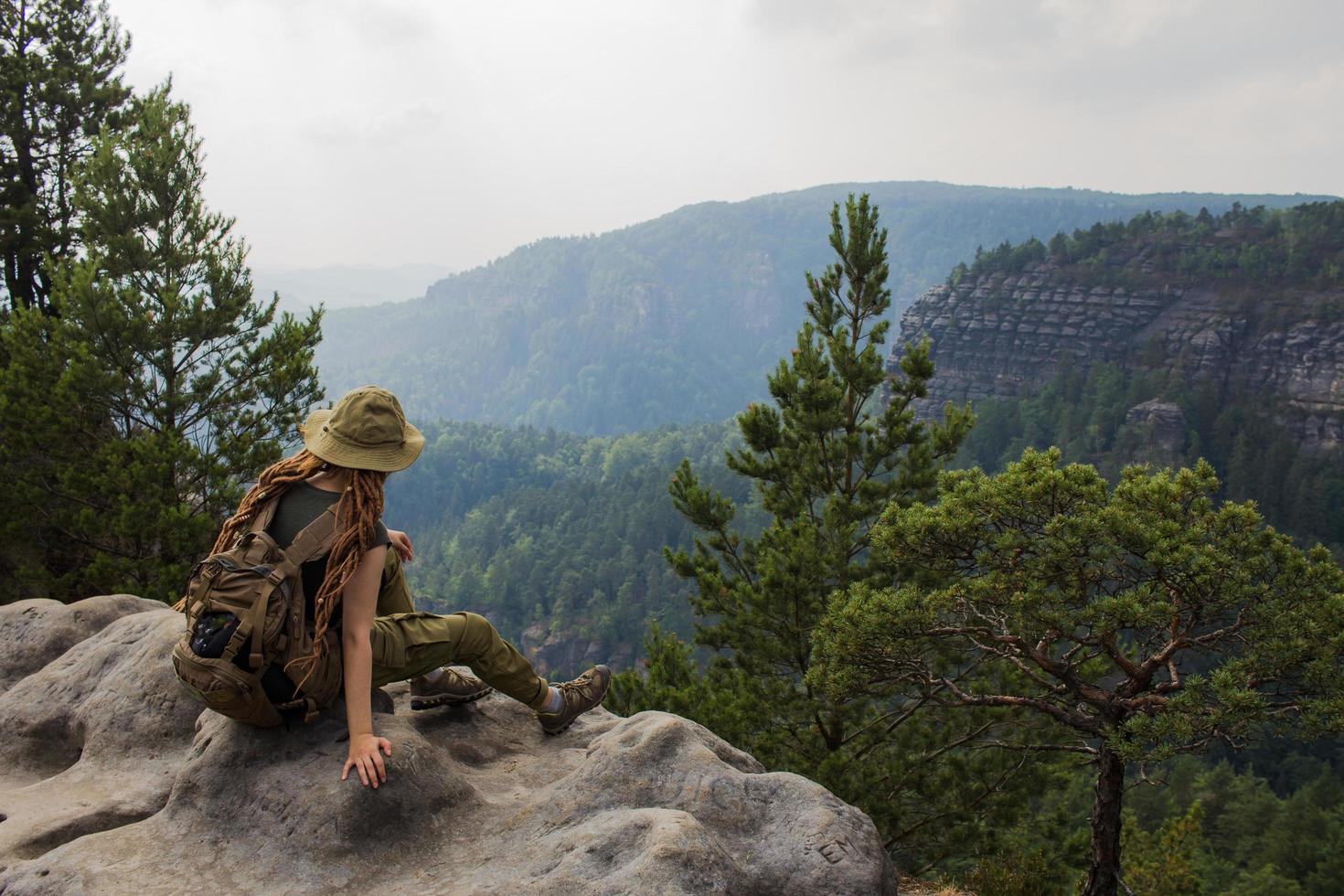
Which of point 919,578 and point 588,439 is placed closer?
point 919,578

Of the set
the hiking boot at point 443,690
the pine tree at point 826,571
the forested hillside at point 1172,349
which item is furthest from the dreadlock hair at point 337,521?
the forested hillside at point 1172,349

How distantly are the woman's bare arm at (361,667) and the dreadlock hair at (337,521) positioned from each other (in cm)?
5

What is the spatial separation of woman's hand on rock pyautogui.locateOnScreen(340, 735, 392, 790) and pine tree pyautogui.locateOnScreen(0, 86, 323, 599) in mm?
11147

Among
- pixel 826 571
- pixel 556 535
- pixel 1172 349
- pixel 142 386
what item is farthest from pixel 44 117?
pixel 1172 349

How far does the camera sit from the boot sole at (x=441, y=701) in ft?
16.5

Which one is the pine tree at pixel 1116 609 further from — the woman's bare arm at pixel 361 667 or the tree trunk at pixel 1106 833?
the woman's bare arm at pixel 361 667

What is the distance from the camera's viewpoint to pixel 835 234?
49.6 feet

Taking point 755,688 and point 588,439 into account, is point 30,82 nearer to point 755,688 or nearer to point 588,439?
point 755,688

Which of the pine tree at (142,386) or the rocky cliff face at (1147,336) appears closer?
the pine tree at (142,386)

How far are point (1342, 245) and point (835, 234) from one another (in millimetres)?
119479

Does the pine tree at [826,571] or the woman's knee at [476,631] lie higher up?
the woman's knee at [476,631]

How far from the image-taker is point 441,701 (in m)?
5.10

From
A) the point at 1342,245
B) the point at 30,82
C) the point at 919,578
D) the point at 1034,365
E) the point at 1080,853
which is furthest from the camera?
the point at 1034,365

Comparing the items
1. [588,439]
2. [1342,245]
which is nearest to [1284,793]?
[1342,245]
